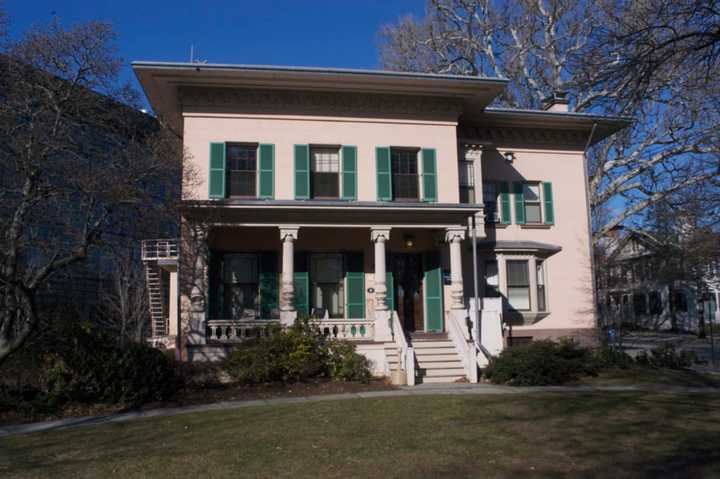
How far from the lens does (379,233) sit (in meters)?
17.2

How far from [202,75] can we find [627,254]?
49.3 meters

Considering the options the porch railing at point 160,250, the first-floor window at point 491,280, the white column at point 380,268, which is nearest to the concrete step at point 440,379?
the white column at point 380,268

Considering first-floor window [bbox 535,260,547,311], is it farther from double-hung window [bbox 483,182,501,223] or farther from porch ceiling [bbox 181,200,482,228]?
porch ceiling [bbox 181,200,482,228]

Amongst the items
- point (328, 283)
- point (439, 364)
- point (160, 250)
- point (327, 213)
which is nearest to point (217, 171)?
point (160, 250)

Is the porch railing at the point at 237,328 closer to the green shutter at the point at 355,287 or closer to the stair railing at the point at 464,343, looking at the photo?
the green shutter at the point at 355,287

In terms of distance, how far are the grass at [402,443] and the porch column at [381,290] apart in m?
4.51

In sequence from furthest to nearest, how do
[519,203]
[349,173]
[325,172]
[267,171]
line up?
1. [519,203]
2. [325,172]
3. [349,173]
4. [267,171]

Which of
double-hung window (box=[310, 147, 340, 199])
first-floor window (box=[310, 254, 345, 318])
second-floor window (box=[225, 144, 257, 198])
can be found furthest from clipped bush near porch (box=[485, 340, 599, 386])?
second-floor window (box=[225, 144, 257, 198])

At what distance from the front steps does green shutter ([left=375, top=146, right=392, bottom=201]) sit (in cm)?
426

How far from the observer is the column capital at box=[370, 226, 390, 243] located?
17125 millimetres

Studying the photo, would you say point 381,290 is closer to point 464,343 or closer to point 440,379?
point 464,343

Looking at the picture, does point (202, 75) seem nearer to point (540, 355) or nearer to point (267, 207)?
point (267, 207)

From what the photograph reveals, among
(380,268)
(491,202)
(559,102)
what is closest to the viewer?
(380,268)

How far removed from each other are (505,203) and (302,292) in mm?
7695
